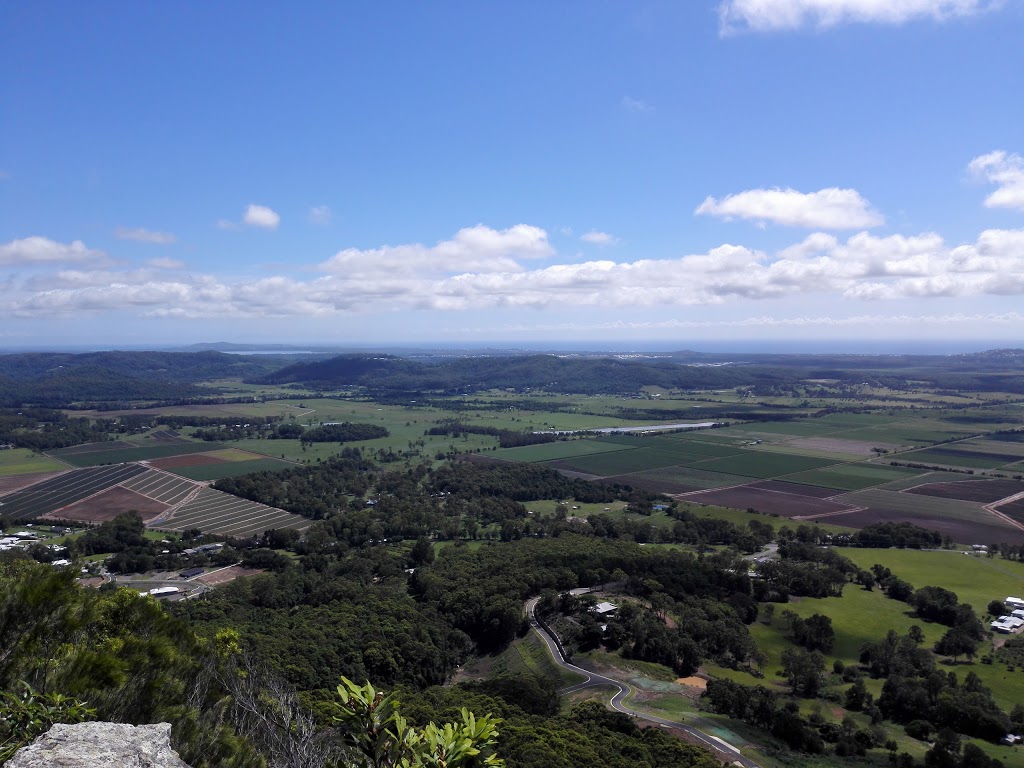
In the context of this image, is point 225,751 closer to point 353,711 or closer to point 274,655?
point 353,711

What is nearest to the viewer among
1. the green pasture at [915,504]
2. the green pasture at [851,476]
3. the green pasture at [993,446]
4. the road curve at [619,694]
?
the road curve at [619,694]

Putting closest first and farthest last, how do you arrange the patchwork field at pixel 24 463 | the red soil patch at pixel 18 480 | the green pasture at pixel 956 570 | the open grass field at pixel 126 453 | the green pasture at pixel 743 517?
1. the green pasture at pixel 956 570
2. the green pasture at pixel 743 517
3. the red soil patch at pixel 18 480
4. the patchwork field at pixel 24 463
5. the open grass field at pixel 126 453

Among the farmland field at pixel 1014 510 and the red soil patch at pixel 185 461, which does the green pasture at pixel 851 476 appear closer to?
the farmland field at pixel 1014 510

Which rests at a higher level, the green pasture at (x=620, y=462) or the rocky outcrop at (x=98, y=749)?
the rocky outcrop at (x=98, y=749)

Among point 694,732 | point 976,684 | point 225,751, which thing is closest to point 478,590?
point 694,732

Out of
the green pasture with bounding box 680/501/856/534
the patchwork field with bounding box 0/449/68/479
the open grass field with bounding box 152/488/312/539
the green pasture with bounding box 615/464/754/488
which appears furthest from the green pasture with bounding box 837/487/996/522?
the patchwork field with bounding box 0/449/68/479

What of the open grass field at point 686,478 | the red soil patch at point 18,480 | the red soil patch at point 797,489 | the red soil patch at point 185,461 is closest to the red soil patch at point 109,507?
the red soil patch at point 18,480

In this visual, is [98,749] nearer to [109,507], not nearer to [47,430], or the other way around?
[109,507]
